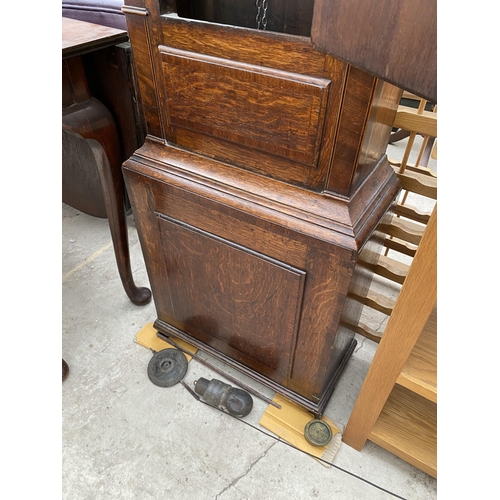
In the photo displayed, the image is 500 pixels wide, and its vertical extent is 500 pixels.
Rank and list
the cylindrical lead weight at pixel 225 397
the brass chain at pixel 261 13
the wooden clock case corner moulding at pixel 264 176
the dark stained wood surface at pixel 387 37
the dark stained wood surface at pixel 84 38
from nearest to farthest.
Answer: the dark stained wood surface at pixel 387 37 < the wooden clock case corner moulding at pixel 264 176 < the brass chain at pixel 261 13 < the dark stained wood surface at pixel 84 38 < the cylindrical lead weight at pixel 225 397

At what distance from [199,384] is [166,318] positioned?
0.28 m

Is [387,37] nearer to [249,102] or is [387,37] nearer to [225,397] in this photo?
[249,102]

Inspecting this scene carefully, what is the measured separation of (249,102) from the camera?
758 mm

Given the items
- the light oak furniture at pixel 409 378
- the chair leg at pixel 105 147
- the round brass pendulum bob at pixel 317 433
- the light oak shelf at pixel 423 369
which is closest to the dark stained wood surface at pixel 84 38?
the chair leg at pixel 105 147

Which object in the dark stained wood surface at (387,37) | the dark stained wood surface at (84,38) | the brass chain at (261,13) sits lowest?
the dark stained wood surface at (84,38)

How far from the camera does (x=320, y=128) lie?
716 millimetres

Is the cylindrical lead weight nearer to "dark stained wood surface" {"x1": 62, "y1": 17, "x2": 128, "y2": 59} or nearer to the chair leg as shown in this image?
the chair leg

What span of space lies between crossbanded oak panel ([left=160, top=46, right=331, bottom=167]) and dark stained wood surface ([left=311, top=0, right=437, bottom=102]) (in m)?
0.24

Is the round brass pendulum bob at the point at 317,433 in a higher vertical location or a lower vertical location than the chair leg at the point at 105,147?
lower

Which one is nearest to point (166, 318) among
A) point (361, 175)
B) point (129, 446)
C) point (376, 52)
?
point (129, 446)

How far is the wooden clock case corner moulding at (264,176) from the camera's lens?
696 millimetres

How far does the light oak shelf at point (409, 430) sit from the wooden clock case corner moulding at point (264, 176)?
214 millimetres

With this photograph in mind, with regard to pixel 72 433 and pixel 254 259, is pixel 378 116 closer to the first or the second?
pixel 254 259

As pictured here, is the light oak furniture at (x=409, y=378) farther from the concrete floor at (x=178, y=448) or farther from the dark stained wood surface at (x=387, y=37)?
the dark stained wood surface at (x=387, y=37)
